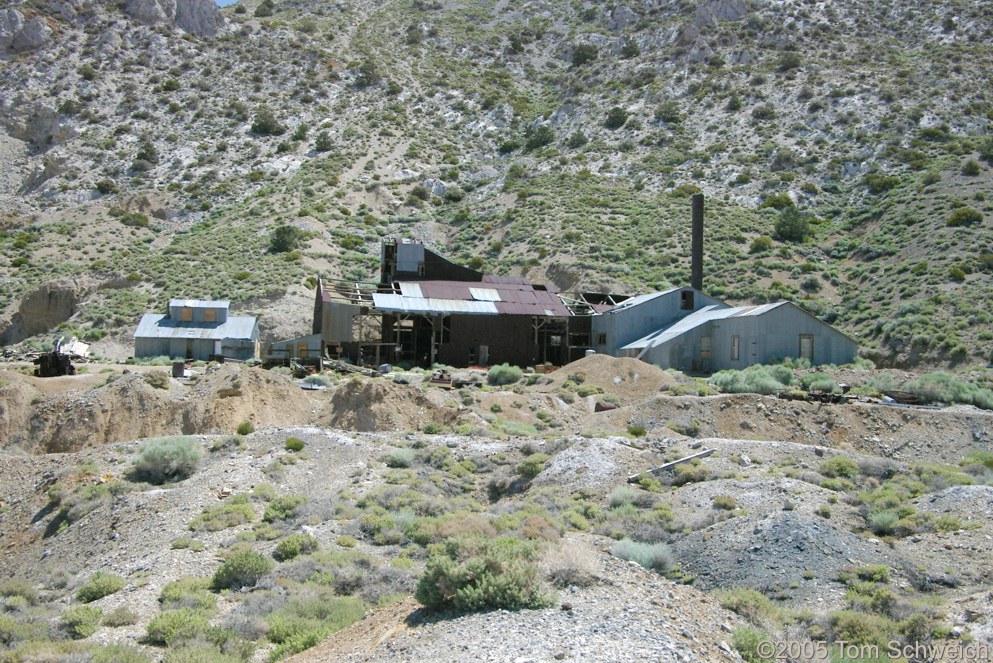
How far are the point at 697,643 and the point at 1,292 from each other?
6123 centimetres

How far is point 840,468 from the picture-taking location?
821 inches

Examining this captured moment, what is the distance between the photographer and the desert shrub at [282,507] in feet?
59.4

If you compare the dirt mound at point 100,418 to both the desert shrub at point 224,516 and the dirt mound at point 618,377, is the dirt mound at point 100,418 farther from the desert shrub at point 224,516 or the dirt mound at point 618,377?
the dirt mound at point 618,377

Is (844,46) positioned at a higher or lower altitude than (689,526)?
higher

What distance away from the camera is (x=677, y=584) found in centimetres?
1337

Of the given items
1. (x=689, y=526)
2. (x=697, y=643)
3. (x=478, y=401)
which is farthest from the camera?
(x=478, y=401)

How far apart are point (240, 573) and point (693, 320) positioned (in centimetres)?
3489

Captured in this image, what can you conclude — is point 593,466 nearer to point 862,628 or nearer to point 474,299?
point 862,628

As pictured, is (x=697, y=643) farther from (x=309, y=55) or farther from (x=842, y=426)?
(x=309, y=55)

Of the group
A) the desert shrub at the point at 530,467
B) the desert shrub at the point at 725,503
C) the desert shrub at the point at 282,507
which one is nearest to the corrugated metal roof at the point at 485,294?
the desert shrub at the point at 530,467

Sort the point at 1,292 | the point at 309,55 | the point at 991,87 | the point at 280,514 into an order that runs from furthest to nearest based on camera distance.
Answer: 1. the point at 309,55
2. the point at 991,87
3. the point at 1,292
4. the point at 280,514

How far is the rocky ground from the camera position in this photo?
11.3 m

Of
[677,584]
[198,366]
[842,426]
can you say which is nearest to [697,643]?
[677,584]

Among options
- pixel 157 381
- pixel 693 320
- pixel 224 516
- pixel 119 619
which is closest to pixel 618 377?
pixel 693 320
